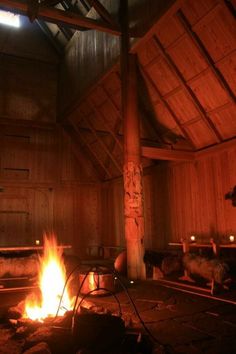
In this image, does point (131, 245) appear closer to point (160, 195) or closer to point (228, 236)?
point (228, 236)

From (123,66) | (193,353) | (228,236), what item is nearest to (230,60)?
(123,66)

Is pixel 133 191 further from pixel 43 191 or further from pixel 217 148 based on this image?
pixel 43 191

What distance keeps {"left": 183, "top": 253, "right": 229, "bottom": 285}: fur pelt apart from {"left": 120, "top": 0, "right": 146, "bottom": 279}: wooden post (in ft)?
4.10

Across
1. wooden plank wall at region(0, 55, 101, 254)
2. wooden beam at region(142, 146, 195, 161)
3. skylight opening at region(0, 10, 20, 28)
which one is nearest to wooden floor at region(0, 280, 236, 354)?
wooden beam at region(142, 146, 195, 161)

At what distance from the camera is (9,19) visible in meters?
14.3

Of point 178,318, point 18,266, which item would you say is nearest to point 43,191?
point 18,266

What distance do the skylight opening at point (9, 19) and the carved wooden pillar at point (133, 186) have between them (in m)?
8.08

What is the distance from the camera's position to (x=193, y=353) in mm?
3447

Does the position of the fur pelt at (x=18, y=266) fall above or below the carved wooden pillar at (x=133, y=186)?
below

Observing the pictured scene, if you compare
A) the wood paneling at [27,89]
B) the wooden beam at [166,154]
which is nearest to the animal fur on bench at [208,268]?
the wooden beam at [166,154]

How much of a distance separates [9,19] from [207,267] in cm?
1340

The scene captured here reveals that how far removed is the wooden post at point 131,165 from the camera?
8.29 metres

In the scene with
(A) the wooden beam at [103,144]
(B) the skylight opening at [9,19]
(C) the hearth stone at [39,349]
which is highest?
(B) the skylight opening at [9,19]

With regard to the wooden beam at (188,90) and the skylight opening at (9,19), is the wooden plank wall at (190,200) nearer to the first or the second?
the wooden beam at (188,90)
